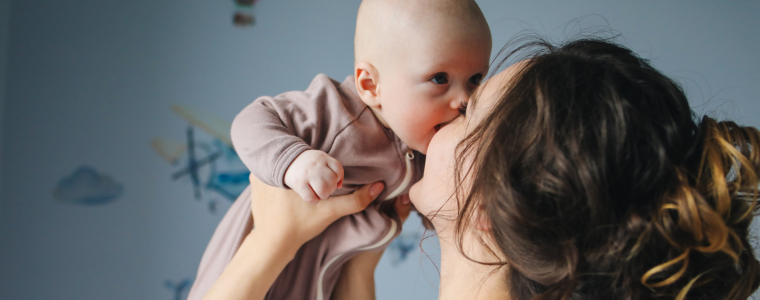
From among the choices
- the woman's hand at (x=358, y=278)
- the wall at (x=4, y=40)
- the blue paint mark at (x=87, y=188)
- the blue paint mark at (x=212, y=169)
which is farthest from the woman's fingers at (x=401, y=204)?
the wall at (x=4, y=40)

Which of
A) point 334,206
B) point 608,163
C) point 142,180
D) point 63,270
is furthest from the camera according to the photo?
point 142,180

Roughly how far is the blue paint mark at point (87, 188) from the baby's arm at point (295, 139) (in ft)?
4.00

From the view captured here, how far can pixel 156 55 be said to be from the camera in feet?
5.64

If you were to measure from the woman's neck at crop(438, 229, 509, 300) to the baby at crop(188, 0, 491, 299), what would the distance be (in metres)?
0.18

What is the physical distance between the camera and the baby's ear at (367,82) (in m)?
0.78

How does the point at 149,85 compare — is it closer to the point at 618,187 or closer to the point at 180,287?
the point at 180,287

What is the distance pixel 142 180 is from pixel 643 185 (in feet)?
5.80

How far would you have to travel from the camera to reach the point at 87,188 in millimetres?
1705

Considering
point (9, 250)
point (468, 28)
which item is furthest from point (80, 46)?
point (468, 28)

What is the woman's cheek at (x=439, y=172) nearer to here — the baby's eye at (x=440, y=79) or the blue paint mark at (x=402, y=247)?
the baby's eye at (x=440, y=79)

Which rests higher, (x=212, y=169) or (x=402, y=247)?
(x=212, y=169)

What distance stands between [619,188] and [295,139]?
17.5 inches

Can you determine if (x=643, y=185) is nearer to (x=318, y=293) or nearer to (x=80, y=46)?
(x=318, y=293)

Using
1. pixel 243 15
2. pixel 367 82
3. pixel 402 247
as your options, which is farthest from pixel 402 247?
pixel 367 82
